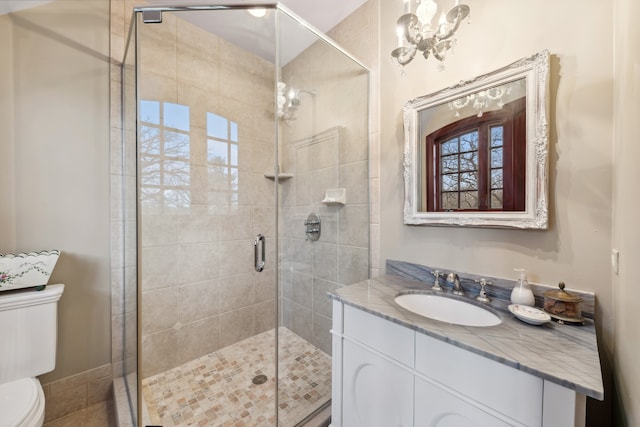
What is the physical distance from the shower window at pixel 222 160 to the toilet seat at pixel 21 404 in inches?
52.0

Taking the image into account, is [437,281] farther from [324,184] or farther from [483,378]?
[324,184]

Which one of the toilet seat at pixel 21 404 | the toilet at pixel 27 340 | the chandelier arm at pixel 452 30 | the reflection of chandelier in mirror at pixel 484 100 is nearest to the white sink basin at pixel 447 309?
the reflection of chandelier in mirror at pixel 484 100

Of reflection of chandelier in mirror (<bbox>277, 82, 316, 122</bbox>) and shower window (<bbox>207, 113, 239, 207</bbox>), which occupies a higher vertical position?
reflection of chandelier in mirror (<bbox>277, 82, 316, 122</bbox>)

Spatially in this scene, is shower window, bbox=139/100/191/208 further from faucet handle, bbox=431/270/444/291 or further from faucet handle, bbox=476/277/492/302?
faucet handle, bbox=476/277/492/302

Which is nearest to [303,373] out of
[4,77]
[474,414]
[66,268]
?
[474,414]

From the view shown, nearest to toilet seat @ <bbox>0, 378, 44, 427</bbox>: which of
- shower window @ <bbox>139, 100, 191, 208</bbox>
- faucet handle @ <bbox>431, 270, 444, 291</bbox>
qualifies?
shower window @ <bbox>139, 100, 191, 208</bbox>

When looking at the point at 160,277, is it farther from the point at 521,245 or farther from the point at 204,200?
the point at 521,245

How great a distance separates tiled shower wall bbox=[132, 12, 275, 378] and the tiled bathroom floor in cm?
16

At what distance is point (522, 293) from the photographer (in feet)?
3.27

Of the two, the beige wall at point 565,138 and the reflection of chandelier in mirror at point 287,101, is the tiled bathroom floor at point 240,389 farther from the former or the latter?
the reflection of chandelier in mirror at point 287,101

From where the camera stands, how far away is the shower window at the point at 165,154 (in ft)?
5.48

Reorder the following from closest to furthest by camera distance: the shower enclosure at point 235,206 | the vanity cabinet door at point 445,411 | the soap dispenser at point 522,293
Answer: the vanity cabinet door at point 445,411
the soap dispenser at point 522,293
the shower enclosure at point 235,206

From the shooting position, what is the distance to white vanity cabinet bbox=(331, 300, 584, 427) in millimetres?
669

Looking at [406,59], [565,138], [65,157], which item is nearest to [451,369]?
[565,138]
